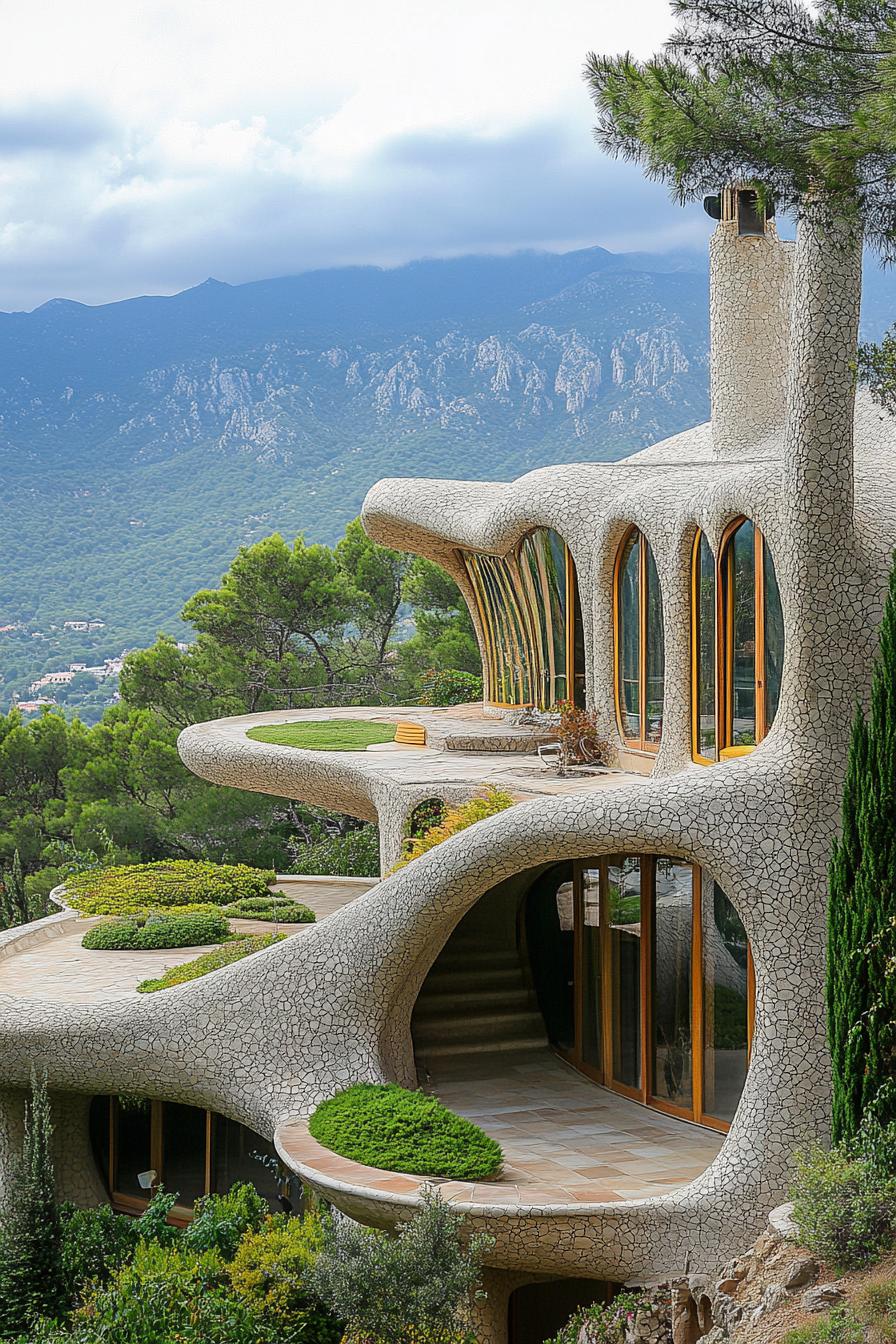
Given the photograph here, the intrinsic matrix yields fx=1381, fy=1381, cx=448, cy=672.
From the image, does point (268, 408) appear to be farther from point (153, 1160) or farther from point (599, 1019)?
point (599, 1019)

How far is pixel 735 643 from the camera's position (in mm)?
16297

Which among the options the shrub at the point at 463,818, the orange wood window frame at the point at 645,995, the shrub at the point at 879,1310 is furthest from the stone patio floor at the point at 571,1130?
the shrub at the point at 879,1310

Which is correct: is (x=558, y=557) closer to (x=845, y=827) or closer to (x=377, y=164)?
(x=845, y=827)

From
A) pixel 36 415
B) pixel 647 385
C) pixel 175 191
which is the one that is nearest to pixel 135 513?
pixel 36 415

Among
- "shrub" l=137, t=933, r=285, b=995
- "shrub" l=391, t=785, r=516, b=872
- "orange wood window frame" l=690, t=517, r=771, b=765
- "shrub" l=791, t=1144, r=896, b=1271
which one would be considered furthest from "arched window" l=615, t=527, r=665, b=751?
"shrub" l=791, t=1144, r=896, b=1271

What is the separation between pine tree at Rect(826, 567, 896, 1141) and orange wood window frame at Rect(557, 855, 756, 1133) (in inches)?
79.8

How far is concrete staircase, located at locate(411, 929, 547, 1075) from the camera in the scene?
59.7 ft

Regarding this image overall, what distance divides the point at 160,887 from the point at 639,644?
10.0 m

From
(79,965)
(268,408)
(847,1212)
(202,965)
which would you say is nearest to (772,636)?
(847,1212)

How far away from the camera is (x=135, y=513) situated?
9925 centimetres

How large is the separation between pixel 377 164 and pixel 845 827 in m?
166

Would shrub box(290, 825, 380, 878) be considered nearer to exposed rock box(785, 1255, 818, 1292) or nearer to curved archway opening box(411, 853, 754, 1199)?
curved archway opening box(411, 853, 754, 1199)

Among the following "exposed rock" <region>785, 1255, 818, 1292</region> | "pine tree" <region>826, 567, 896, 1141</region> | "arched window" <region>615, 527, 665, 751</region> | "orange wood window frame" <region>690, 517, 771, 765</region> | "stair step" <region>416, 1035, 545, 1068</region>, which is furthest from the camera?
"arched window" <region>615, 527, 665, 751</region>

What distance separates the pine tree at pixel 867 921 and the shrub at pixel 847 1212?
838mm
